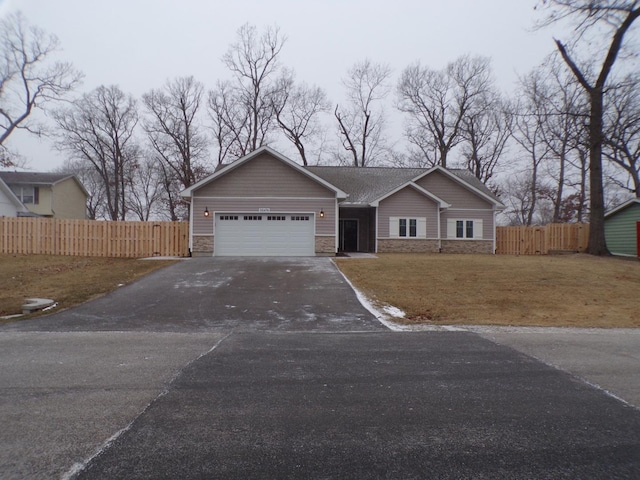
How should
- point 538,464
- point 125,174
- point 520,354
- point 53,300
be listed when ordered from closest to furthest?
point 538,464 → point 520,354 → point 53,300 → point 125,174

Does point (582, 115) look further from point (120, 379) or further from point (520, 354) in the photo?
point (120, 379)

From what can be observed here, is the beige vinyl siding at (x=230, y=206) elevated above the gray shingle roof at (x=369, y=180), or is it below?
below

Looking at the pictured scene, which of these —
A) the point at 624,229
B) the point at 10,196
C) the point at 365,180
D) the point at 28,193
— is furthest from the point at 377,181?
the point at 28,193

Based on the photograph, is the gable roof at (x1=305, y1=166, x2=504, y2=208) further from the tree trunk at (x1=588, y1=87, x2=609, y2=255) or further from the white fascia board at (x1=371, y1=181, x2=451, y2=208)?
the tree trunk at (x1=588, y1=87, x2=609, y2=255)

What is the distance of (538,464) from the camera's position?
3.05m

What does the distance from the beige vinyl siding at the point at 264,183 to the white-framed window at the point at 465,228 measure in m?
8.83

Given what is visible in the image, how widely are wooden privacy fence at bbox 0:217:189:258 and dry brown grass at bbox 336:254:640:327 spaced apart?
970 cm

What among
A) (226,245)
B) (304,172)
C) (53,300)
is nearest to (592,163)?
(304,172)

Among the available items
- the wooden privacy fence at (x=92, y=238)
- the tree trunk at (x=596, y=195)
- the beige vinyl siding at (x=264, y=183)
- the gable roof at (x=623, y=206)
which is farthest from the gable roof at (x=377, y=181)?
the wooden privacy fence at (x=92, y=238)

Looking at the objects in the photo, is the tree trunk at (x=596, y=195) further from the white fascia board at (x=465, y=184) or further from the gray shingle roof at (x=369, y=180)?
the gray shingle roof at (x=369, y=180)

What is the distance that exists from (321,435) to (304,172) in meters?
17.9

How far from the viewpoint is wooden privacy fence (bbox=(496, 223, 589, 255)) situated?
27.3m

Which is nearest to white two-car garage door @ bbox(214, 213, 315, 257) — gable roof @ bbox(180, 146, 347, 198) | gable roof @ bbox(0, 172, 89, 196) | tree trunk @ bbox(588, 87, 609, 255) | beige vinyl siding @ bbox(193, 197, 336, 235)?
beige vinyl siding @ bbox(193, 197, 336, 235)

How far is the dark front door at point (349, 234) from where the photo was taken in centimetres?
2672
